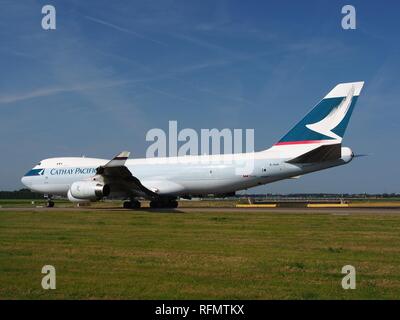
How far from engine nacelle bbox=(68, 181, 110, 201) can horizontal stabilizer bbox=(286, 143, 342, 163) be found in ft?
44.9

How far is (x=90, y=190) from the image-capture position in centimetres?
3294

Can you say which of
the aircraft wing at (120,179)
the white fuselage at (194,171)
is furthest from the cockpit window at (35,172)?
the aircraft wing at (120,179)

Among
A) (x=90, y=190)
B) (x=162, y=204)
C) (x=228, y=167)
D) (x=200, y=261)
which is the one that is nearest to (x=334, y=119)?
(x=228, y=167)

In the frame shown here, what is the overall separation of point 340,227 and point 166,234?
7159 millimetres

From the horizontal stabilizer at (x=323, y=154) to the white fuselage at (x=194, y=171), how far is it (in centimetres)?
43

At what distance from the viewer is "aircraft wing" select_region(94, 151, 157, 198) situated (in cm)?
3281

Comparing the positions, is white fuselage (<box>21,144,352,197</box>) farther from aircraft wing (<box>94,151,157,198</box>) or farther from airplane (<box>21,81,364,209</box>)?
aircraft wing (<box>94,151,157,198</box>)

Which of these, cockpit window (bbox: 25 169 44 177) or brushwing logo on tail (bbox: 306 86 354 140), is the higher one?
brushwing logo on tail (bbox: 306 86 354 140)

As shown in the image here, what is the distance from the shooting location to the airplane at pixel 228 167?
32469 millimetres

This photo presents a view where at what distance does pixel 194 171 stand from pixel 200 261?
84.2 ft

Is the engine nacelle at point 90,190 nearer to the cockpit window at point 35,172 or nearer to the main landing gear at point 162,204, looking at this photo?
the main landing gear at point 162,204

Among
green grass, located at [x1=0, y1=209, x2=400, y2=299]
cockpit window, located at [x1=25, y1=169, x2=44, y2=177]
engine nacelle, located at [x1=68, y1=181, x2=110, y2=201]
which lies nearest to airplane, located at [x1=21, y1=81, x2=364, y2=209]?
engine nacelle, located at [x1=68, y1=181, x2=110, y2=201]

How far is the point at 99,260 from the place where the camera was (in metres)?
11.0
